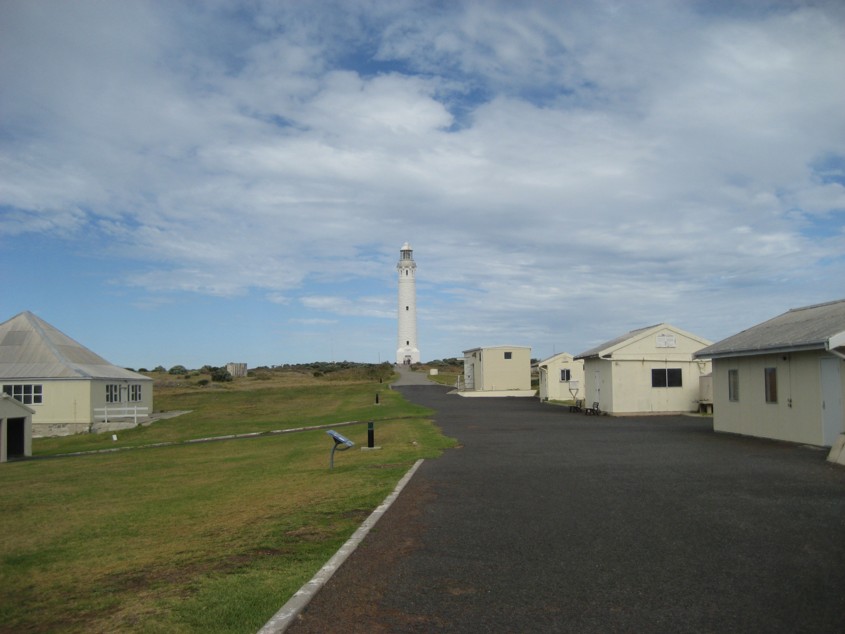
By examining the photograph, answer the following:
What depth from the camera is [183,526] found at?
11.3m

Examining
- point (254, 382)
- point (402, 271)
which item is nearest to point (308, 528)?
point (254, 382)

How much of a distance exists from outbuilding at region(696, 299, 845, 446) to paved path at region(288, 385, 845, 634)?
2.57 meters

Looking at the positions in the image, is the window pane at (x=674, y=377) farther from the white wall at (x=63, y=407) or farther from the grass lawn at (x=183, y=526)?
the white wall at (x=63, y=407)

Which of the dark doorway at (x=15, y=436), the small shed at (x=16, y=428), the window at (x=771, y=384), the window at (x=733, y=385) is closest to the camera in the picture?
the window at (x=771, y=384)

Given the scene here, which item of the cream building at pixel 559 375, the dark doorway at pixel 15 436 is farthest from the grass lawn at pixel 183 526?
the cream building at pixel 559 375

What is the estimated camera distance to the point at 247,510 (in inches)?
469

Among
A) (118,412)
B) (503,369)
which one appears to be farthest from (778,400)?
(503,369)

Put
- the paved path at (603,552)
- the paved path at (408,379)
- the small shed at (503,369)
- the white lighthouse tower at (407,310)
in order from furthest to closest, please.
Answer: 1. the white lighthouse tower at (407,310)
2. the paved path at (408,379)
3. the small shed at (503,369)
4. the paved path at (603,552)

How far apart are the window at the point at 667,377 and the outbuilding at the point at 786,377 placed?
833cm

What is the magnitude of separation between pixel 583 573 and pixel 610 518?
254 centimetres

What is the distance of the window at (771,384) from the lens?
1852 centimetres

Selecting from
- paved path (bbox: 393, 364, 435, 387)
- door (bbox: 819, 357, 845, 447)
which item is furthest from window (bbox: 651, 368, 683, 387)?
paved path (bbox: 393, 364, 435, 387)

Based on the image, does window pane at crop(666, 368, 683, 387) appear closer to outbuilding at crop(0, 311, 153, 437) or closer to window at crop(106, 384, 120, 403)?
outbuilding at crop(0, 311, 153, 437)

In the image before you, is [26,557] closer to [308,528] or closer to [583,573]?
[308,528]
